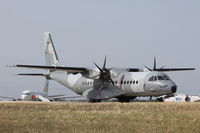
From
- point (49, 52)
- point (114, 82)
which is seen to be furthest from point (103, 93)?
point (49, 52)

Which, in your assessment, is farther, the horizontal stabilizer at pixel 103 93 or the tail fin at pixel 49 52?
the tail fin at pixel 49 52

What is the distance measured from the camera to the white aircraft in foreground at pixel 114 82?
39425 mm

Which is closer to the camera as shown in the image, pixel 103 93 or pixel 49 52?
pixel 103 93

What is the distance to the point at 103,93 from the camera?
4272 cm

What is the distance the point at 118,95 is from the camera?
42.1 meters

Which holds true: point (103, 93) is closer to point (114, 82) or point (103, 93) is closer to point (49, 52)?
point (114, 82)

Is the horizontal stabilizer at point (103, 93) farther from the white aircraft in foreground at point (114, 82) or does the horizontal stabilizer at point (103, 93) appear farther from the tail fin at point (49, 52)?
the tail fin at point (49, 52)

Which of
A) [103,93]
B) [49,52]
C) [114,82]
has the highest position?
[49,52]

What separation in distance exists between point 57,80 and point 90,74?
8.16m

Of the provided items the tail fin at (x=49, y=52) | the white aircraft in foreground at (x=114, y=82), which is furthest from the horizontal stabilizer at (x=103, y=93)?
the tail fin at (x=49, y=52)

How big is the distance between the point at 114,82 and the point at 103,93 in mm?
1702

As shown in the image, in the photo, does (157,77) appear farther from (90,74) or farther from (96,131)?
(96,131)

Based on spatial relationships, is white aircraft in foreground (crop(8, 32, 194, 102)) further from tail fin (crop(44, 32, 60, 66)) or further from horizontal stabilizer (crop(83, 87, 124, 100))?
tail fin (crop(44, 32, 60, 66))

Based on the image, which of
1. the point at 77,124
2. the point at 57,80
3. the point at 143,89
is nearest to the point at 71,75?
Answer: the point at 57,80
